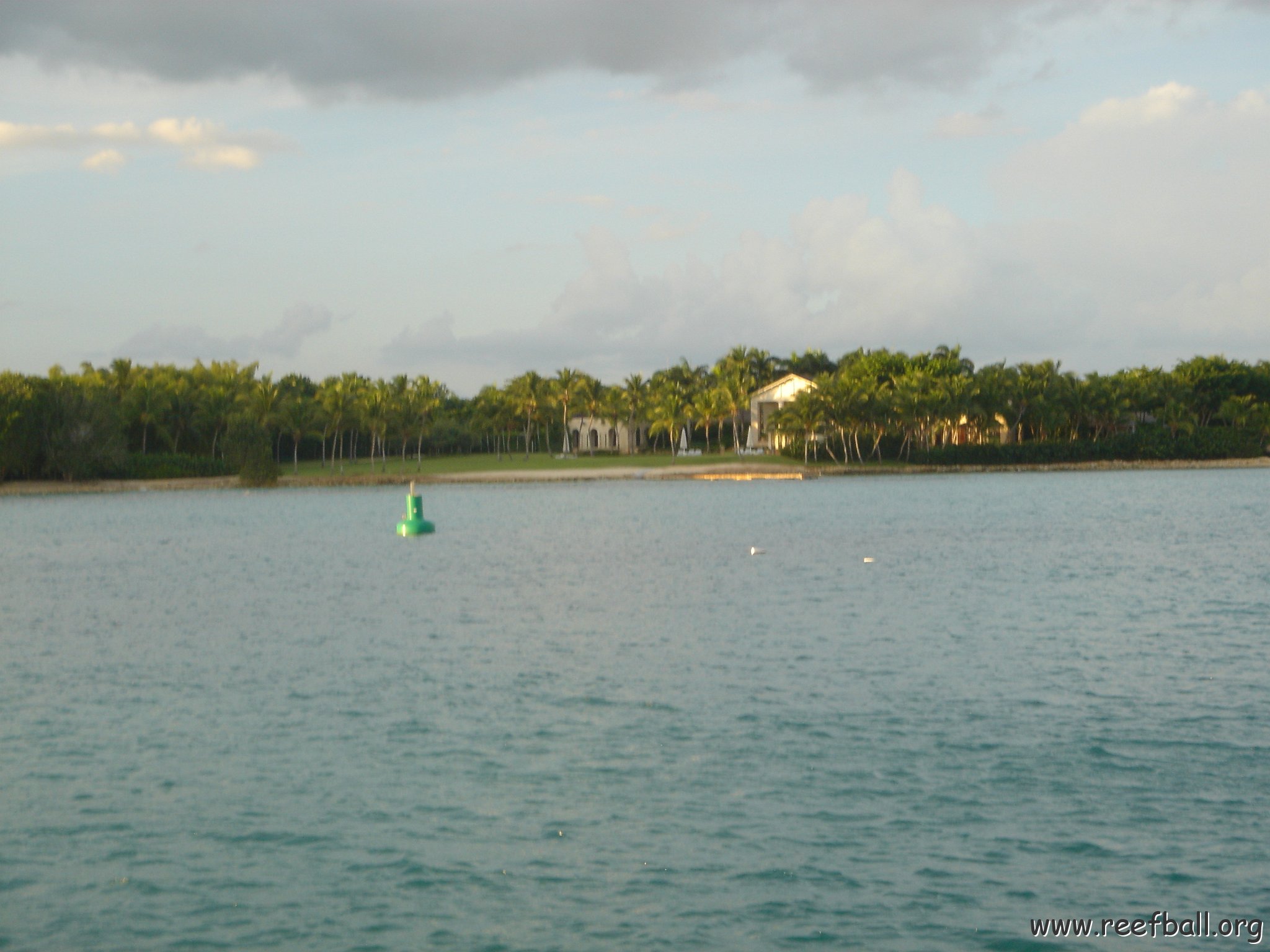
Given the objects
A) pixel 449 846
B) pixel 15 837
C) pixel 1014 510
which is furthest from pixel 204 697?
pixel 1014 510

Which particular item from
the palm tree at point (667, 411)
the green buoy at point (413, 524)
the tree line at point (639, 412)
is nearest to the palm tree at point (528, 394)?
the tree line at point (639, 412)

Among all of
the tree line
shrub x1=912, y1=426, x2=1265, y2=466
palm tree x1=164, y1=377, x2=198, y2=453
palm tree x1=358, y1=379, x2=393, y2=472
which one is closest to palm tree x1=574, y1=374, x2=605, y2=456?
the tree line

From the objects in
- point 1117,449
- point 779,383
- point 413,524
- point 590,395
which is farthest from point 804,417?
point 413,524

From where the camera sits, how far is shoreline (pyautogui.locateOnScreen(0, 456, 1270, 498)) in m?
121

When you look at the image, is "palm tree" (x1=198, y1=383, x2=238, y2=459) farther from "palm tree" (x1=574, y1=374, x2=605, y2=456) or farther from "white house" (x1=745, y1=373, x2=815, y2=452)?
"white house" (x1=745, y1=373, x2=815, y2=452)

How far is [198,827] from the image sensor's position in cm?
1348

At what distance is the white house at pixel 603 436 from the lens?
506 feet

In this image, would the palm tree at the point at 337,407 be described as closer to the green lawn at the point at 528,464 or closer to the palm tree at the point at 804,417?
the green lawn at the point at 528,464

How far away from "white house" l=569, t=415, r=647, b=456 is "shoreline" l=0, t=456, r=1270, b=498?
899 inches

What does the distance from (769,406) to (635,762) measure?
5168 inches

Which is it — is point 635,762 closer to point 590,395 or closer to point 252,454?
point 252,454

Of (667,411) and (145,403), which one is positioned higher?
(145,403)

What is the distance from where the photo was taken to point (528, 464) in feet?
452

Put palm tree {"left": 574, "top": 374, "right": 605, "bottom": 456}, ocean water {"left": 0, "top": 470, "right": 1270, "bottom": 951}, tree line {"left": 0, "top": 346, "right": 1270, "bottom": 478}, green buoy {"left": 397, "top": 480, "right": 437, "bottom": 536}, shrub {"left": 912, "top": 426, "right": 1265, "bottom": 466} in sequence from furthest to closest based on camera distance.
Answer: palm tree {"left": 574, "top": 374, "right": 605, "bottom": 456}, shrub {"left": 912, "top": 426, "right": 1265, "bottom": 466}, tree line {"left": 0, "top": 346, "right": 1270, "bottom": 478}, green buoy {"left": 397, "top": 480, "right": 437, "bottom": 536}, ocean water {"left": 0, "top": 470, "right": 1270, "bottom": 951}
